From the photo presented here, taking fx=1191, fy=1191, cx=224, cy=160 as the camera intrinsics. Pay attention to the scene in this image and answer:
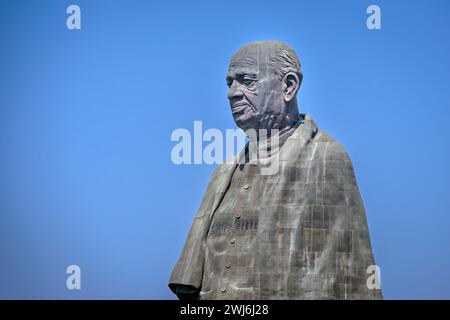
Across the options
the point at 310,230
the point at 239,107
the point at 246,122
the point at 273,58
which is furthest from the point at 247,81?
the point at 310,230

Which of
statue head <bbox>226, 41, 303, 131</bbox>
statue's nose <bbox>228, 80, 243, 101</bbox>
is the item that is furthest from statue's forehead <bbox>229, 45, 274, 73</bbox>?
statue's nose <bbox>228, 80, 243, 101</bbox>

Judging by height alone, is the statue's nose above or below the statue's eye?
below

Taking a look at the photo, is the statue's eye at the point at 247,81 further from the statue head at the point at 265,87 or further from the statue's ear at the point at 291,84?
the statue's ear at the point at 291,84

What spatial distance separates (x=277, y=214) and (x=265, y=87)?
340 cm

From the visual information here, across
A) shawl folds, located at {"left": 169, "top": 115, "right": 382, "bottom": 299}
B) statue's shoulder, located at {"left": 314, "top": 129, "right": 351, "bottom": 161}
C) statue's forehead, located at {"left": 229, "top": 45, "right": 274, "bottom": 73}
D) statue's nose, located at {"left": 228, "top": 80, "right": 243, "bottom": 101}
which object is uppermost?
statue's forehead, located at {"left": 229, "top": 45, "right": 274, "bottom": 73}

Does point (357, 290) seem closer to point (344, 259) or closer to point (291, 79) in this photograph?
point (344, 259)

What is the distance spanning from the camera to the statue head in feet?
100

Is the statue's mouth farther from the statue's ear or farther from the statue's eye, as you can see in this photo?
the statue's ear

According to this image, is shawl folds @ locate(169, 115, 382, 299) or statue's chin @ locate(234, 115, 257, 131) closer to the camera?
shawl folds @ locate(169, 115, 382, 299)

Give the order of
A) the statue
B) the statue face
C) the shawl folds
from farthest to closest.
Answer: the statue face
the statue
the shawl folds

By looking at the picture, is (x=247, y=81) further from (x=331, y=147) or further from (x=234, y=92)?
(x=331, y=147)

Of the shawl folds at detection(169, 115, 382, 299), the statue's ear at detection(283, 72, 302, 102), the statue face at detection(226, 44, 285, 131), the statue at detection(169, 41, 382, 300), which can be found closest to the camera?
the shawl folds at detection(169, 115, 382, 299)

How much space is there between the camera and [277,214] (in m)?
29.4

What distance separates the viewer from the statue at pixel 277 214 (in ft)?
94.0
